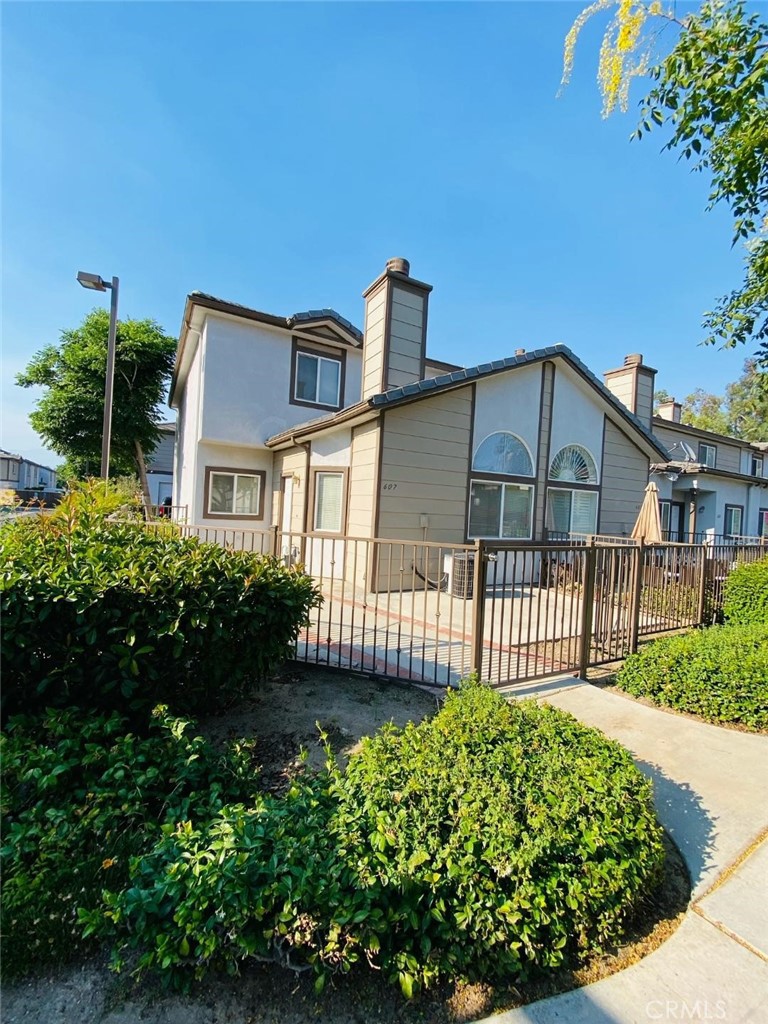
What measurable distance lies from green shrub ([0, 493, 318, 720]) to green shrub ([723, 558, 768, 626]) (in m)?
6.60

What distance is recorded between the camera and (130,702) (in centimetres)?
307

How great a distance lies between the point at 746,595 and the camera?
266 inches

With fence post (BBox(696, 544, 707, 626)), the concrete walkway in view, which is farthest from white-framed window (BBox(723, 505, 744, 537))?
the concrete walkway

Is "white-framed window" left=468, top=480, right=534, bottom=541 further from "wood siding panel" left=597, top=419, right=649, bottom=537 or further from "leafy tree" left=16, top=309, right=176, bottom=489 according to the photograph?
"leafy tree" left=16, top=309, right=176, bottom=489

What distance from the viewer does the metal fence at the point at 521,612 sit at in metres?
4.59

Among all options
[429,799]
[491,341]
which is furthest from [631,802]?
[491,341]

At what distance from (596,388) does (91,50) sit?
10.9 metres

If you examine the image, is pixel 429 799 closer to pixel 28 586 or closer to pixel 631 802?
pixel 631 802

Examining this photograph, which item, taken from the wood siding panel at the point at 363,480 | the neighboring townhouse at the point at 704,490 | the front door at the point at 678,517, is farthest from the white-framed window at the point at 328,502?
the front door at the point at 678,517

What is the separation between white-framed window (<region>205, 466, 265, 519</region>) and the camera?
1259 cm

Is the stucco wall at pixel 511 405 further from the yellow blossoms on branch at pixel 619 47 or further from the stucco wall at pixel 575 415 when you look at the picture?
the yellow blossoms on branch at pixel 619 47

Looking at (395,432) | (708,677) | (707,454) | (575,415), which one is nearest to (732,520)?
(707,454)

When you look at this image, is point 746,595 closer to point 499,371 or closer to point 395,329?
point 499,371

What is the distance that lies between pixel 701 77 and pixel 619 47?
0.90 m
